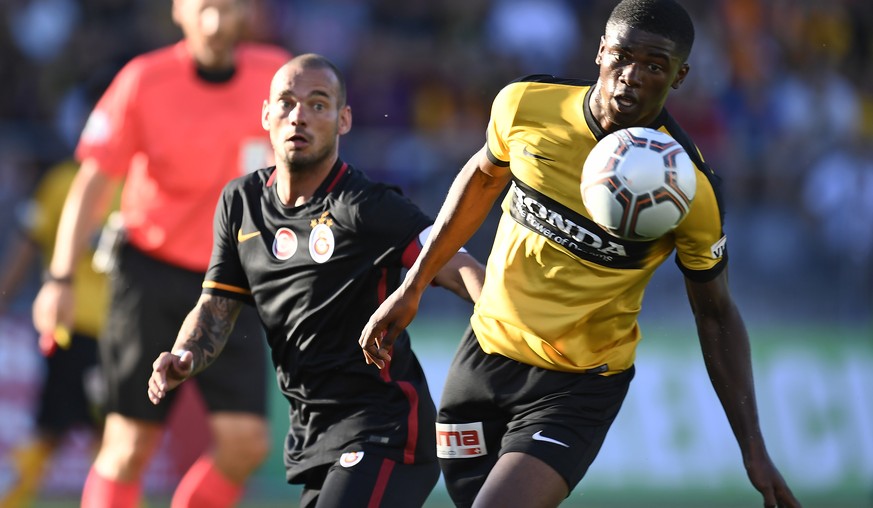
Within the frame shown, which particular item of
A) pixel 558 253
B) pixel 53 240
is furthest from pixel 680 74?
pixel 53 240

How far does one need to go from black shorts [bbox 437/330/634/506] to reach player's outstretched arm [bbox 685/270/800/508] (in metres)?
0.45

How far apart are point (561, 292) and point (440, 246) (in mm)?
480

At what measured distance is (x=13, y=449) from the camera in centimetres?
1053

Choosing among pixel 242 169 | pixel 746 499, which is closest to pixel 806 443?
pixel 746 499

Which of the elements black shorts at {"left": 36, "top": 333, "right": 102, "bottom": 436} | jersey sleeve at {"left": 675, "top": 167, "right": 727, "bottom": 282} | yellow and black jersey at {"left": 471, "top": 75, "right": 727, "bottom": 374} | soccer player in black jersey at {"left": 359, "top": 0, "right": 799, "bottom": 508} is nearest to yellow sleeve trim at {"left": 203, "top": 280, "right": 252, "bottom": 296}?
soccer player in black jersey at {"left": 359, "top": 0, "right": 799, "bottom": 508}

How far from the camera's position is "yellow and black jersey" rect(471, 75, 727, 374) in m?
4.88

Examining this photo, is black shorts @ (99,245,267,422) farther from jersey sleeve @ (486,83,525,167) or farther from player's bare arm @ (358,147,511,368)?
jersey sleeve @ (486,83,525,167)

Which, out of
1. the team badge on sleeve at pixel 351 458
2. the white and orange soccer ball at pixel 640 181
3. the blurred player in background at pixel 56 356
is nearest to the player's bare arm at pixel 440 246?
the team badge on sleeve at pixel 351 458

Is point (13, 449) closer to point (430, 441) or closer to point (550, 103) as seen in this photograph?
point (430, 441)

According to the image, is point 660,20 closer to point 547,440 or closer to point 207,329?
point 547,440

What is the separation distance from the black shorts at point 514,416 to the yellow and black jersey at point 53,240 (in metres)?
4.68

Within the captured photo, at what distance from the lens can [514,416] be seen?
199 inches

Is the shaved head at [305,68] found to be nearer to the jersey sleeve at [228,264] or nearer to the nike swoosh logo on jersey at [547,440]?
the jersey sleeve at [228,264]

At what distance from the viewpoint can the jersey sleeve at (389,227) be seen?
17.3 ft
